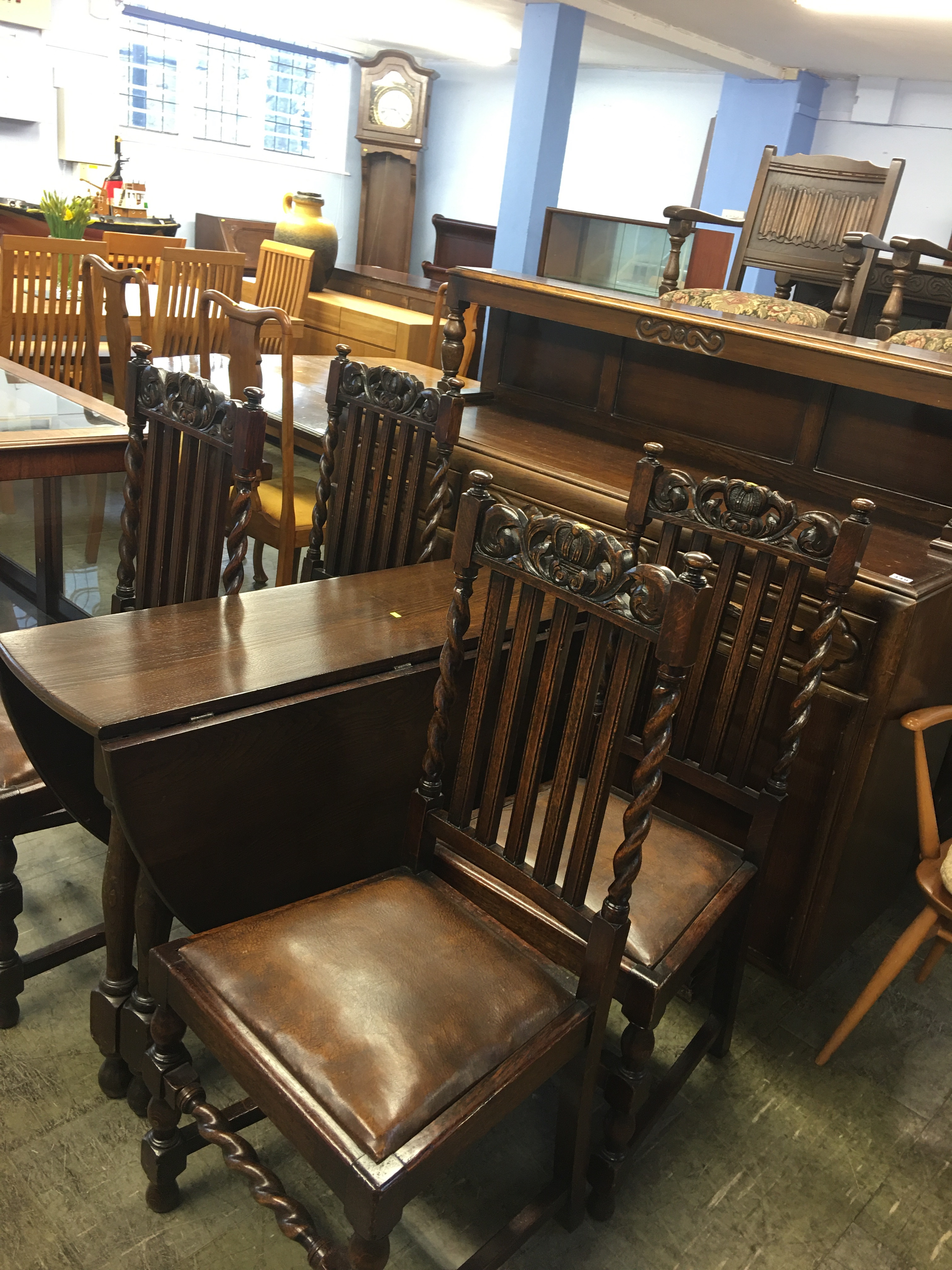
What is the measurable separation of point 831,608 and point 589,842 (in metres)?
0.55

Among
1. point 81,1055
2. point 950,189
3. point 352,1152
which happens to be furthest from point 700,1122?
point 950,189

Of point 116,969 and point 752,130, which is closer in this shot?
point 116,969

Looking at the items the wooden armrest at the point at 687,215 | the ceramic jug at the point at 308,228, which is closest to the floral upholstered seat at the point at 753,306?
the wooden armrest at the point at 687,215

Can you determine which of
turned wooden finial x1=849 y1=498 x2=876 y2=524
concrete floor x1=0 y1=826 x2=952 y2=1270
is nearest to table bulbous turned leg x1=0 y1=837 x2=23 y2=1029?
concrete floor x1=0 y1=826 x2=952 y2=1270

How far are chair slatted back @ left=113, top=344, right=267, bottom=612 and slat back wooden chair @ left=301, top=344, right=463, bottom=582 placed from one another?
41 centimetres

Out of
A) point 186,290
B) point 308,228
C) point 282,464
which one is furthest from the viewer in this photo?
point 308,228

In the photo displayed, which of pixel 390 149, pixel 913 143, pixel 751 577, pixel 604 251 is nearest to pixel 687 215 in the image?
pixel 751 577

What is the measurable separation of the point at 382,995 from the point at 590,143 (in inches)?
375

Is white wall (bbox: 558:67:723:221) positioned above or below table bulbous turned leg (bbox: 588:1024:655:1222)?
above

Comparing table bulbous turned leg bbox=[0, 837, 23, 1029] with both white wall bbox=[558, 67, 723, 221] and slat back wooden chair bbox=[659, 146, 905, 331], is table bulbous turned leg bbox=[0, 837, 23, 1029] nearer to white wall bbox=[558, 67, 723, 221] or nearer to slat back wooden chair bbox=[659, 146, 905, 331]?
slat back wooden chair bbox=[659, 146, 905, 331]

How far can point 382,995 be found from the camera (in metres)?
1.17

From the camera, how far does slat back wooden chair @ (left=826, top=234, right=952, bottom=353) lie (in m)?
2.56

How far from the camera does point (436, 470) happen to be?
219cm

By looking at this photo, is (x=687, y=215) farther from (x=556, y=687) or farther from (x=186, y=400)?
(x=556, y=687)
